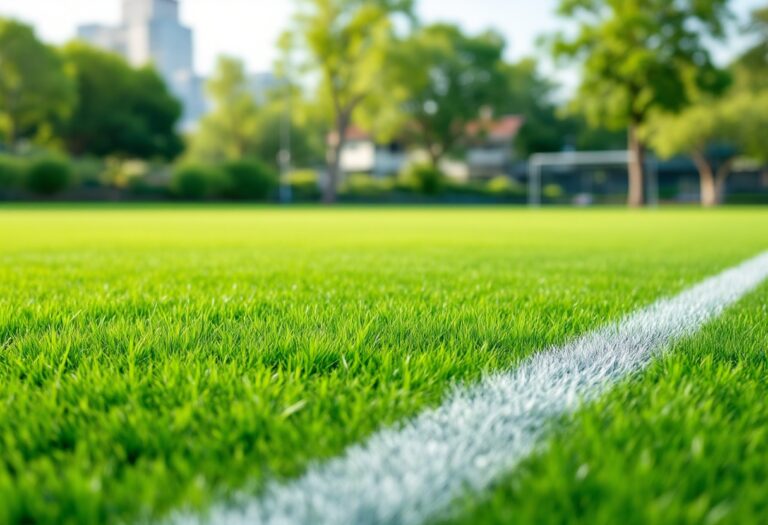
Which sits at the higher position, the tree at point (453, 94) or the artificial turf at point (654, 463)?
the tree at point (453, 94)

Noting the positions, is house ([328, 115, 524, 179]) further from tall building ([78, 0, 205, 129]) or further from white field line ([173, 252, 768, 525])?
tall building ([78, 0, 205, 129])

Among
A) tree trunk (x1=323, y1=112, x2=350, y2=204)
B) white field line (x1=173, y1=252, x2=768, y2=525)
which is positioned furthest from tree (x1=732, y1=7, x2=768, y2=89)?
white field line (x1=173, y1=252, x2=768, y2=525)

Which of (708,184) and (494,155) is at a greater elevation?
(494,155)

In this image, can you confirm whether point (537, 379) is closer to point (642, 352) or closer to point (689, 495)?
point (642, 352)

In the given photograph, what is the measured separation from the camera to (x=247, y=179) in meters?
42.0

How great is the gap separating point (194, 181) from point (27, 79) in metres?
15.9

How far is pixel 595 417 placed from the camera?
148 cm

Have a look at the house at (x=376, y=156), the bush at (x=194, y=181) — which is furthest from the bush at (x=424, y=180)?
the house at (x=376, y=156)

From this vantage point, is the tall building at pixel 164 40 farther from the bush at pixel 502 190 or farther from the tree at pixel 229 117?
the bush at pixel 502 190

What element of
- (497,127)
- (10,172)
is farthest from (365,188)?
(497,127)

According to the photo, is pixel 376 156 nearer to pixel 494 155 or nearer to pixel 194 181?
pixel 494 155

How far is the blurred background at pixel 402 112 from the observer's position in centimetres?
3806

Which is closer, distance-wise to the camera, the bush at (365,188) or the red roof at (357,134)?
the bush at (365,188)

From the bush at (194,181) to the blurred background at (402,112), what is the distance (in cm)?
13
